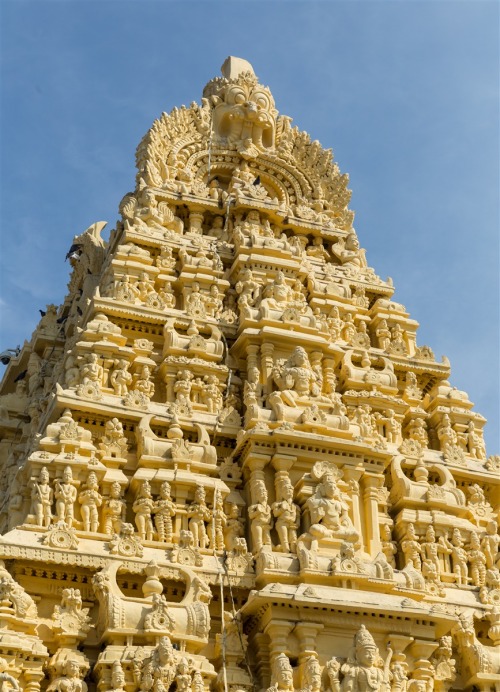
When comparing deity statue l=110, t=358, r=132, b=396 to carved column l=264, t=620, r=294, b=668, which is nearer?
carved column l=264, t=620, r=294, b=668

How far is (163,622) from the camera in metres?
17.9

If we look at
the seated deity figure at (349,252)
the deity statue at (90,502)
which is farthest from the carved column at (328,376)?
the deity statue at (90,502)

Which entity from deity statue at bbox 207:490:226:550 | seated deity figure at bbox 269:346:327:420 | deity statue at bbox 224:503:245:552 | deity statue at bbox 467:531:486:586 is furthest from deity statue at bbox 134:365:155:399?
deity statue at bbox 467:531:486:586

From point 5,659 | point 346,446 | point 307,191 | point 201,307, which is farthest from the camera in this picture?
point 307,191

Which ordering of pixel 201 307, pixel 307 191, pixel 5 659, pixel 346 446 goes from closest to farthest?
1. pixel 5 659
2. pixel 346 446
3. pixel 201 307
4. pixel 307 191

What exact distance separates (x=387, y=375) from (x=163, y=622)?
8302 mm

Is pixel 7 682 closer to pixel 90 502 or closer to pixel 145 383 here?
pixel 90 502

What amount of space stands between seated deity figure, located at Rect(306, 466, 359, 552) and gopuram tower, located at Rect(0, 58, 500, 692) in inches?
1.9

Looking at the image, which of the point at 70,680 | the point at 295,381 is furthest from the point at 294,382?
the point at 70,680

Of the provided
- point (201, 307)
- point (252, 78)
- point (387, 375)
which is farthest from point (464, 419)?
point (252, 78)

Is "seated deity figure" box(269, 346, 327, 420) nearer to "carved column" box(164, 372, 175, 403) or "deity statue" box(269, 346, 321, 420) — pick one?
"deity statue" box(269, 346, 321, 420)

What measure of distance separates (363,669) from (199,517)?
3.99 meters

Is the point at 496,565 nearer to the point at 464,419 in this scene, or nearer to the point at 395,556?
the point at 395,556

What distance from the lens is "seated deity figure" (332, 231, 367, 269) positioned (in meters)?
27.6
